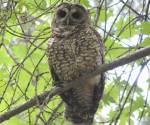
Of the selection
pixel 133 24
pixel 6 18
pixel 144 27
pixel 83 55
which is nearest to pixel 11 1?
pixel 6 18

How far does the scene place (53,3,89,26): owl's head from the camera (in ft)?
9.21

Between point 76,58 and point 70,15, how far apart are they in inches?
14.3

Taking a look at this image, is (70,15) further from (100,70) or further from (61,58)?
(100,70)

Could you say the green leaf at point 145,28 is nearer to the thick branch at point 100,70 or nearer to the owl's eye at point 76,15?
the thick branch at point 100,70

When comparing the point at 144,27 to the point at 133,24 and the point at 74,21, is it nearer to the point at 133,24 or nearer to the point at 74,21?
the point at 133,24

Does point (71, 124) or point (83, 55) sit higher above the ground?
point (83, 55)

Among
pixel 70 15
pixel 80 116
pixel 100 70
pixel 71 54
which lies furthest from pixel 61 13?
pixel 100 70

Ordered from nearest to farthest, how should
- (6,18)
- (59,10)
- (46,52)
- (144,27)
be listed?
(144,27), (6,18), (46,52), (59,10)

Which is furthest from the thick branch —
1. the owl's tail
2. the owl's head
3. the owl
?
the owl's head

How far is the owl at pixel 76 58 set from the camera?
262 cm

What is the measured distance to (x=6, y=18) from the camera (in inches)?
95.3

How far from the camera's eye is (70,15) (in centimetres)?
286

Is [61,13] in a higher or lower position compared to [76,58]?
higher

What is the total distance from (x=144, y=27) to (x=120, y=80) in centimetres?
71
